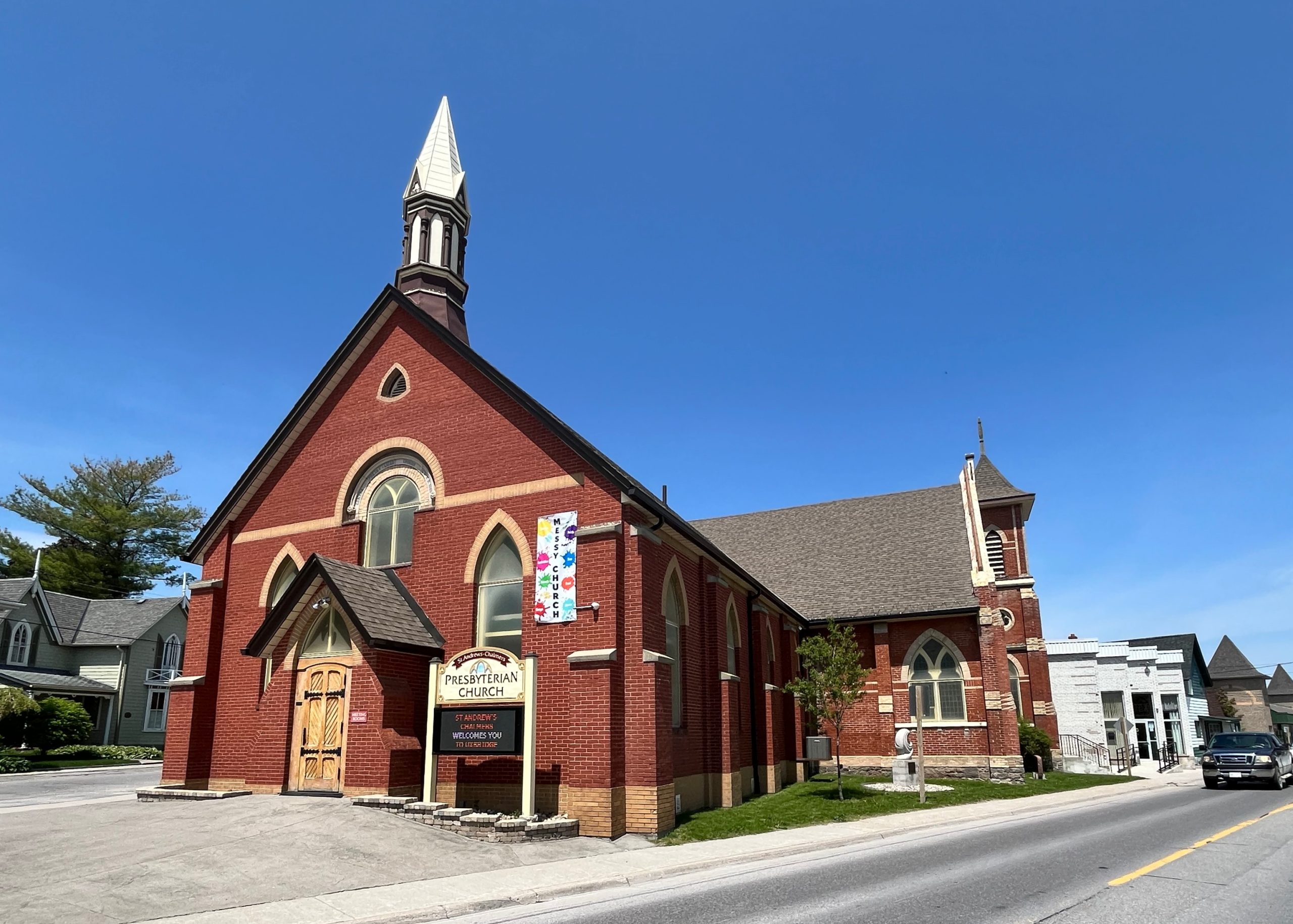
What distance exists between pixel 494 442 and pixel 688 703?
Answer: 23.5ft

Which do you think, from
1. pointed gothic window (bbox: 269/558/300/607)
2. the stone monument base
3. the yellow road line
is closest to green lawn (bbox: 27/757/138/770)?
pointed gothic window (bbox: 269/558/300/607)

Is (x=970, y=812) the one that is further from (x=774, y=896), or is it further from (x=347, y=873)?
(x=347, y=873)

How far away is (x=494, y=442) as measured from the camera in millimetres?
18016

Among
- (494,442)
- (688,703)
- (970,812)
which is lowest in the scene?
(970,812)

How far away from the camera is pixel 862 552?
33969 mm

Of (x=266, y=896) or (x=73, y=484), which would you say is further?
(x=73, y=484)

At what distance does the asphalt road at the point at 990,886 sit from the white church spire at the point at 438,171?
1808 cm

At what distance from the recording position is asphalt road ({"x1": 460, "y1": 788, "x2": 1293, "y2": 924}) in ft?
27.2

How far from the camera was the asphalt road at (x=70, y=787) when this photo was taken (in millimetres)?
18484

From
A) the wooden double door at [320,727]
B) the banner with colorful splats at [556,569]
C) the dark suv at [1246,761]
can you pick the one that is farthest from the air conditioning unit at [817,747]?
the wooden double door at [320,727]

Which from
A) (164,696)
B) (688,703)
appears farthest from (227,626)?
(164,696)

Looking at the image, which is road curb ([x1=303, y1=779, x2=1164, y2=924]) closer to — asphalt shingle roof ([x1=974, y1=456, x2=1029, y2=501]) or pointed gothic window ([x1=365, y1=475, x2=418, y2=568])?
pointed gothic window ([x1=365, y1=475, x2=418, y2=568])

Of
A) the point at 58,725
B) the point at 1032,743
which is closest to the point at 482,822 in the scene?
the point at 1032,743

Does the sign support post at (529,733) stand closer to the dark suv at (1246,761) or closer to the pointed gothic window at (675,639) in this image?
the pointed gothic window at (675,639)
